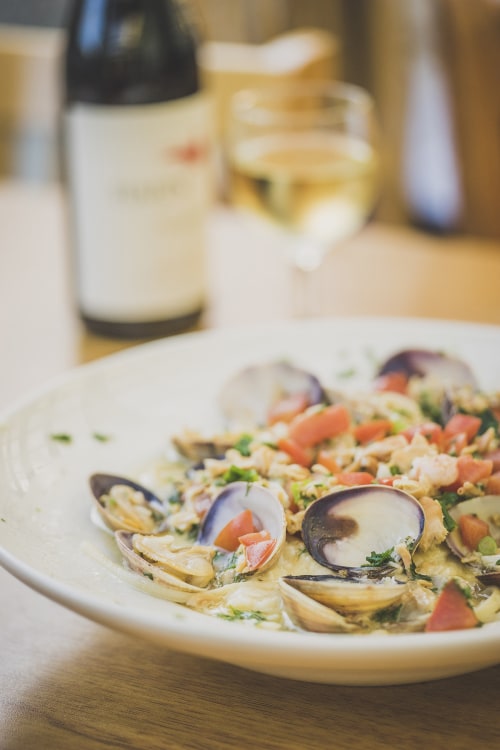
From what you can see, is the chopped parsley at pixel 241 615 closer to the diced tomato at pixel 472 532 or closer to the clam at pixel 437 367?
the diced tomato at pixel 472 532

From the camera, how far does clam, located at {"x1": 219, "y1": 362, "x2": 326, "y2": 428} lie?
1243mm

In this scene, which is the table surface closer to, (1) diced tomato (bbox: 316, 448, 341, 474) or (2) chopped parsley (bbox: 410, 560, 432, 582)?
(2) chopped parsley (bbox: 410, 560, 432, 582)

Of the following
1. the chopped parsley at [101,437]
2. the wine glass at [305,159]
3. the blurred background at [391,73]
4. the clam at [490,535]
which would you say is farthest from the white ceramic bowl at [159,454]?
the blurred background at [391,73]

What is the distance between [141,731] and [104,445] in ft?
1.42

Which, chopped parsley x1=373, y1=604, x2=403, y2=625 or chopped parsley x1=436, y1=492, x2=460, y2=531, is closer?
chopped parsley x1=373, y1=604, x2=403, y2=625

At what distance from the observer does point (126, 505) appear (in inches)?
40.1

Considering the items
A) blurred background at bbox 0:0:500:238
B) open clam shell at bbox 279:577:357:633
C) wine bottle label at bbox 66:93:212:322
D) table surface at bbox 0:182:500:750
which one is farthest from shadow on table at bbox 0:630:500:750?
blurred background at bbox 0:0:500:238

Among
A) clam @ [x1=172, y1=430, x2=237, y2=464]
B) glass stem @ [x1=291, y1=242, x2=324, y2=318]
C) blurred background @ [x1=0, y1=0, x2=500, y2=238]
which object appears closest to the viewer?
clam @ [x1=172, y1=430, x2=237, y2=464]

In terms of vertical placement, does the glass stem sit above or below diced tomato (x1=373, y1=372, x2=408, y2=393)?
below

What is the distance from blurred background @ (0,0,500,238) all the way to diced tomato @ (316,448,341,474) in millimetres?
2034

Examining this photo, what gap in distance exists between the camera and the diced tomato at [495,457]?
1.00m

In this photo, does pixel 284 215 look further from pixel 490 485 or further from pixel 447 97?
pixel 447 97

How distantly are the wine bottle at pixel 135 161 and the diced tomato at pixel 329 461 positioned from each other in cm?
69

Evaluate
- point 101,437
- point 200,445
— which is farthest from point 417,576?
point 101,437
